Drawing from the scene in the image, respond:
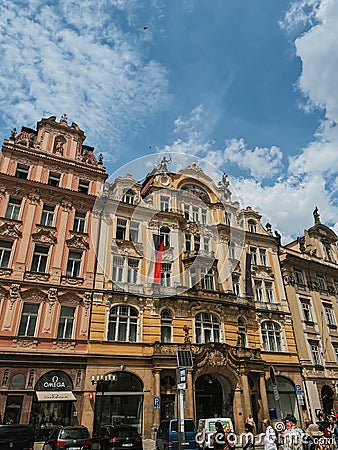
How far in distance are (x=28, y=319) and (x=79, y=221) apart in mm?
8721

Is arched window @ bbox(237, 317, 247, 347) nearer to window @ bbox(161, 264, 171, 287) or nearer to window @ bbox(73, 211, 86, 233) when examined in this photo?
window @ bbox(161, 264, 171, 287)

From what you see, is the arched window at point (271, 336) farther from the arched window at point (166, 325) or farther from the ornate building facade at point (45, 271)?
the ornate building facade at point (45, 271)

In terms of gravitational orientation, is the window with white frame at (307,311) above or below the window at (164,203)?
below

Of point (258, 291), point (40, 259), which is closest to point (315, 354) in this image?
point (258, 291)

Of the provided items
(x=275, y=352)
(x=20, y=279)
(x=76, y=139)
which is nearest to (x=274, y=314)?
(x=275, y=352)

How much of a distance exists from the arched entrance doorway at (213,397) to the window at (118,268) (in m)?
10.2

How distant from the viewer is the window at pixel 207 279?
31.1 m

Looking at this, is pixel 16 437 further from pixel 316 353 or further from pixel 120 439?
pixel 316 353

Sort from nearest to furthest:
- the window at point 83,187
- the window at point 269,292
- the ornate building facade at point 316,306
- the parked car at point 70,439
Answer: the parked car at point 70,439 < the window at point 83,187 < the ornate building facade at point 316,306 < the window at point 269,292

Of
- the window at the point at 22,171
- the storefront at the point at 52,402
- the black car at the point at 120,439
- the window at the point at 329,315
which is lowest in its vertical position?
the black car at the point at 120,439

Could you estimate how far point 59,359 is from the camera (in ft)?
76.0

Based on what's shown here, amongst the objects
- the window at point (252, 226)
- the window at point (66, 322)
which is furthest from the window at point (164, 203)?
the window at point (66, 322)

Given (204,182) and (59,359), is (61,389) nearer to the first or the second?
(59,359)

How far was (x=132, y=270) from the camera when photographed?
29.0m
